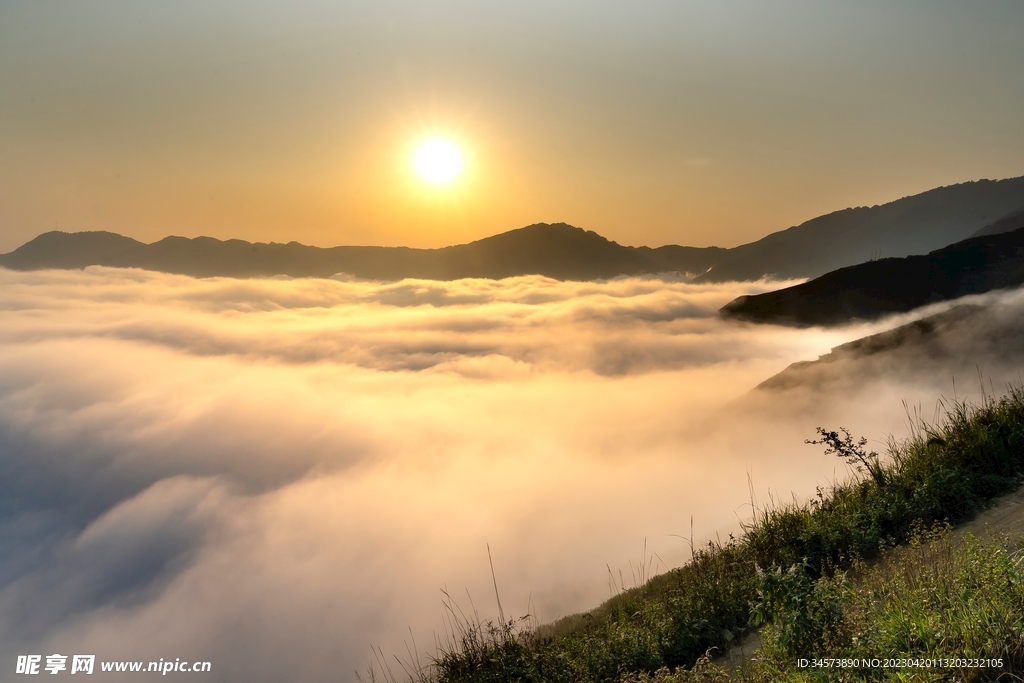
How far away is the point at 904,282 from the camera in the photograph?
66.2 metres

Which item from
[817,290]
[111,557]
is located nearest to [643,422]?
[817,290]

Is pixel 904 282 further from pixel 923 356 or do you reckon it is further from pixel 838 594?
pixel 838 594

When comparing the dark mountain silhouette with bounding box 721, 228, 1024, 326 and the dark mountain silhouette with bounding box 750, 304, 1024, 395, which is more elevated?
the dark mountain silhouette with bounding box 721, 228, 1024, 326

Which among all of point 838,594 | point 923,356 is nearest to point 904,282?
point 923,356

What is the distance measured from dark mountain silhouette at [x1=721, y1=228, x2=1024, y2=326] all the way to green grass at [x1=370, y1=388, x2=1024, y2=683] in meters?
53.2

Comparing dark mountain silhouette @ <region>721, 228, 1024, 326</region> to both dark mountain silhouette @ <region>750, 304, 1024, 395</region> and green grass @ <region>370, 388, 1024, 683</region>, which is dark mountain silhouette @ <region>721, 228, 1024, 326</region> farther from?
green grass @ <region>370, 388, 1024, 683</region>

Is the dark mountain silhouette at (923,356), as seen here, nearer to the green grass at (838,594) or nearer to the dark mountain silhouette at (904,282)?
the dark mountain silhouette at (904,282)

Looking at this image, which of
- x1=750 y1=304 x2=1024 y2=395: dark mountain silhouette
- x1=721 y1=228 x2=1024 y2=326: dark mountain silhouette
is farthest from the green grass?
x1=721 y1=228 x2=1024 y2=326: dark mountain silhouette

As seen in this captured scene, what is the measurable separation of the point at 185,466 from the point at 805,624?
231247 mm

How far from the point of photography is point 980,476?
660cm

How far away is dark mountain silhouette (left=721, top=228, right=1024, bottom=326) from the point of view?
58.0 meters

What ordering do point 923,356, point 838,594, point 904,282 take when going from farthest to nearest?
point 904,282 < point 923,356 < point 838,594

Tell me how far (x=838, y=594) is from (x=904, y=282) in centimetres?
7688

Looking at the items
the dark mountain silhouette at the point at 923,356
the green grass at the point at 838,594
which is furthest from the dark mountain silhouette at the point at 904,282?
the green grass at the point at 838,594
